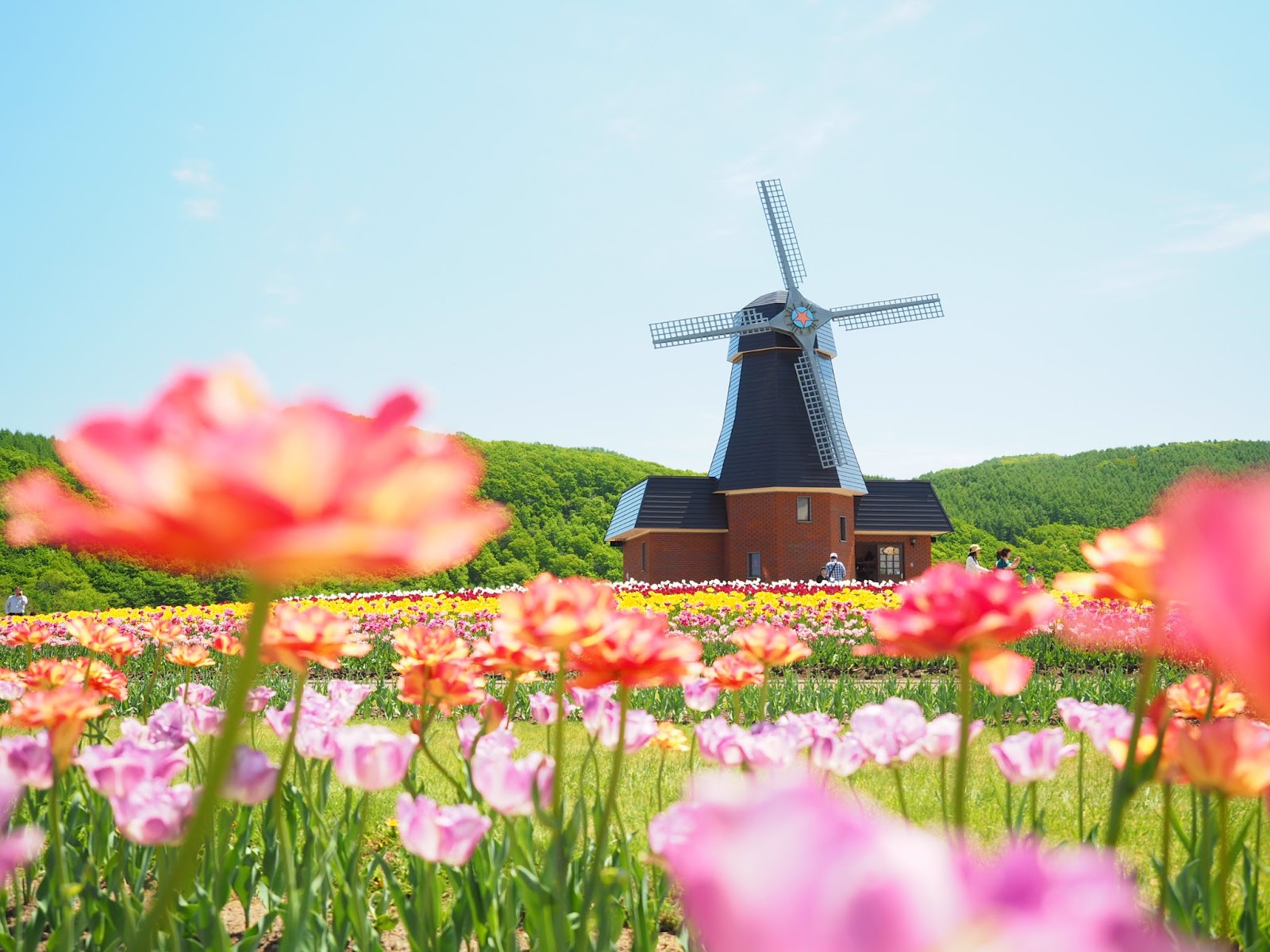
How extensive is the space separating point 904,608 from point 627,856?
3.77 feet

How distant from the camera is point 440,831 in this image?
1.55m

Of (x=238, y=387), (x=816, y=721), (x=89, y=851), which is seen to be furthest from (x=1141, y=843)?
(x=238, y=387)

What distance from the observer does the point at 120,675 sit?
8.75ft

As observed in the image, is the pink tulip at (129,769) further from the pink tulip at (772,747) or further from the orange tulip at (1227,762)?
the orange tulip at (1227,762)

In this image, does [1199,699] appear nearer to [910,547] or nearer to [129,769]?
[129,769]

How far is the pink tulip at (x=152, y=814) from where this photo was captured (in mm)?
1441

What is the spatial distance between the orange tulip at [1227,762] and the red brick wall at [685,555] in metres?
24.1

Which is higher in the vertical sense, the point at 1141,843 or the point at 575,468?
the point at 575,468

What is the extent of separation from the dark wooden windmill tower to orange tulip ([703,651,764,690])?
22.3 metres

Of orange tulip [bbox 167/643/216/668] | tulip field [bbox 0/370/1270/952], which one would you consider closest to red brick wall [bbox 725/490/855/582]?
tulip field [bbox 0/370/1270/952]

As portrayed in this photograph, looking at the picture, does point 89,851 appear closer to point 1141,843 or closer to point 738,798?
point 738,798

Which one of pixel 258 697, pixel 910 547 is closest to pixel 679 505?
pixel 910 547

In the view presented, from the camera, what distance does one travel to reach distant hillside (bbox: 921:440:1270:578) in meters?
43.8

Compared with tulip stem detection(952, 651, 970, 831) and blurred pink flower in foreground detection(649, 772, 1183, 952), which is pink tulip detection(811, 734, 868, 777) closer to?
tulip stem detection(952, 651, 970, 831)
